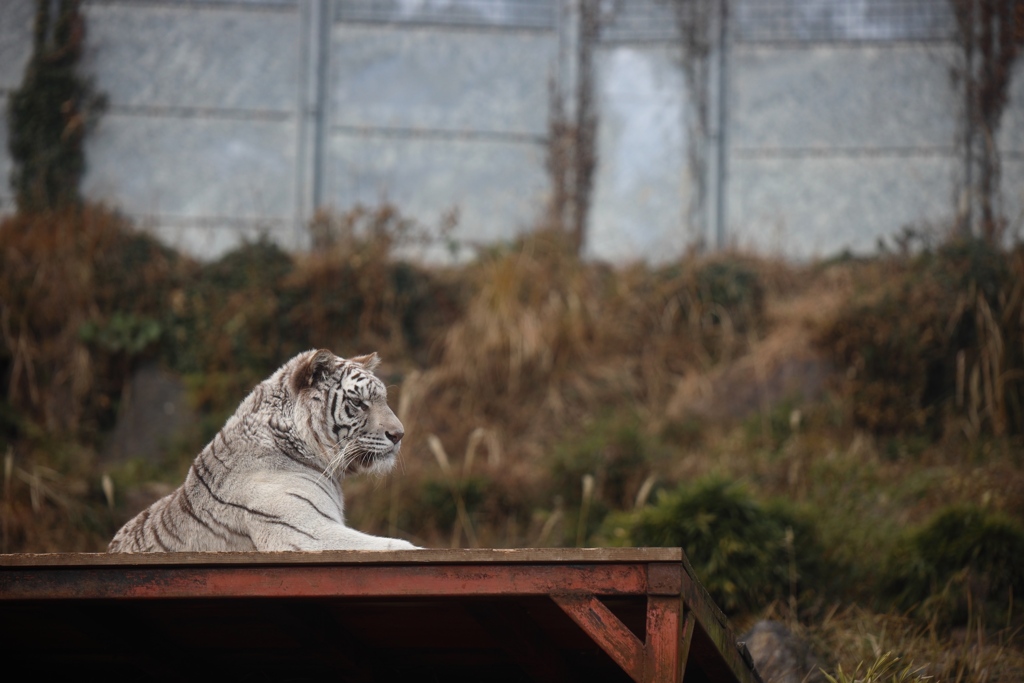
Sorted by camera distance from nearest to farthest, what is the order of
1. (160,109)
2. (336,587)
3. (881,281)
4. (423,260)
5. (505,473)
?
(336,587) → (505,473) → (881,281) → (423,260) → (160,109)

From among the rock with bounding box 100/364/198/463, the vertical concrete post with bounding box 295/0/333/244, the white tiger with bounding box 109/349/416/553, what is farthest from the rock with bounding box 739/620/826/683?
the vertical concrete post with bounding box 295/0/333/244

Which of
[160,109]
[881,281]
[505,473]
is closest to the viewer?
[505,473]

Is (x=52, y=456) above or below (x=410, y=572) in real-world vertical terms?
below

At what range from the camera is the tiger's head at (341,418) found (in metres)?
4.38

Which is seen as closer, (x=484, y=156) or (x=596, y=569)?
(x=596, y=569)

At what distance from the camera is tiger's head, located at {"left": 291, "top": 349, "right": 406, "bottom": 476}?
438 centimetres

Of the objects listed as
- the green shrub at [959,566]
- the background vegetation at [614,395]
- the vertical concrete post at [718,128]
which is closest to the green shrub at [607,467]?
the background vegetation at [614,395]

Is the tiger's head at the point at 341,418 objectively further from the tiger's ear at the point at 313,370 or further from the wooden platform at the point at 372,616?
the wooden platform at the point at 372,616

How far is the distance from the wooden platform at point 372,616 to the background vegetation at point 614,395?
2651 millimetres

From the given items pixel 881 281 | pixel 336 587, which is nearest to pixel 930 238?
pixel 881 281

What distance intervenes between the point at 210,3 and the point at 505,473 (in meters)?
7.29

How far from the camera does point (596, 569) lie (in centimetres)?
367

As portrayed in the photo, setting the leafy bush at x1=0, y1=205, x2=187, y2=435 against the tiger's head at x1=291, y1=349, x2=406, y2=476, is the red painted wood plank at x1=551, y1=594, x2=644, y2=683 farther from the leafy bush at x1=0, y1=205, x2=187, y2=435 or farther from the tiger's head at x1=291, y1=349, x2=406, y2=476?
the leafy bush at x1=0, y1=205, x2=187, y2=435

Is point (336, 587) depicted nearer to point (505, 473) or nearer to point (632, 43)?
point (505, 473)
